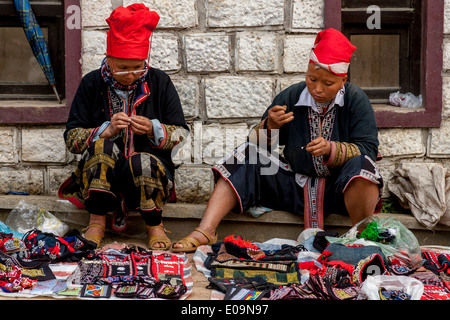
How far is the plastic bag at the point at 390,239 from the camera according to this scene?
399 centimetres

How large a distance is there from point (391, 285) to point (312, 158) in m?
1.26

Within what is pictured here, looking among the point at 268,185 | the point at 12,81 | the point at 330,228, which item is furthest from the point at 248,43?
the point at 12,81

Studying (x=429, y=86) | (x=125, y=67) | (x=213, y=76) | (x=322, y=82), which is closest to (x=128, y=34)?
(x=125, y=67)

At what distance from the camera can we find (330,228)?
184 inches

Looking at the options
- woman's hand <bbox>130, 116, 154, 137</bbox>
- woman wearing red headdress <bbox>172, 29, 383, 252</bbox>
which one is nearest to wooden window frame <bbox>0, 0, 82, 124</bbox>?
woman's hand <bbox>130, 116, 154, 137</bbox>

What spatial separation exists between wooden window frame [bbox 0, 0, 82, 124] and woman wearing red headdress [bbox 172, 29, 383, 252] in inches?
53.1

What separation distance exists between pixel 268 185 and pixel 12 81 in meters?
2.26

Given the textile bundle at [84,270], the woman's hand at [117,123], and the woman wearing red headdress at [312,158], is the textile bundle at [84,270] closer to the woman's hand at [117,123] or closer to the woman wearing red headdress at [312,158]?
the woman wearing red headdress at [312,158]

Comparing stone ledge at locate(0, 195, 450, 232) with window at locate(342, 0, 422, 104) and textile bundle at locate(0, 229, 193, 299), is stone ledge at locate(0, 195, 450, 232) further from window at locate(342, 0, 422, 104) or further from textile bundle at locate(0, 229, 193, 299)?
window at locate(342, 0, 422, 104)

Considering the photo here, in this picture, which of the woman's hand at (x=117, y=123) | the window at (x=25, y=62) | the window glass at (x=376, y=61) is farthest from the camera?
the window glass at (x=376, y=61)

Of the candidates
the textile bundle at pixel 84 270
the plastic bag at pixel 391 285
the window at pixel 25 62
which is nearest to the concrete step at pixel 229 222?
the textile bundle at pixel 84 270

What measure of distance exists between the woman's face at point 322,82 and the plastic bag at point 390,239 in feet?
2.90
